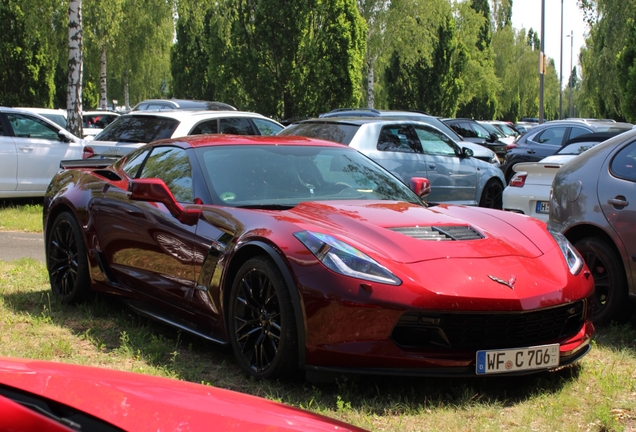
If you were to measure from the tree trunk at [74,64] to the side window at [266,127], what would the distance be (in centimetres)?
579

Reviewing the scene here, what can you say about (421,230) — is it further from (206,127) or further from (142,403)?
(206,127)

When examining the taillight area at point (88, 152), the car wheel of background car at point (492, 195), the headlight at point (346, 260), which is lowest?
the car wheel of background car at point (492, 195)

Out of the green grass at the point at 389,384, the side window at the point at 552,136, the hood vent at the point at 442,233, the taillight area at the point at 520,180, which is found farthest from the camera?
the side window at the point at 552,136

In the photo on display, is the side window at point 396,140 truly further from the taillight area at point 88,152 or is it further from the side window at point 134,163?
the side window at point 134,163

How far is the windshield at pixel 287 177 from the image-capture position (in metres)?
5.28

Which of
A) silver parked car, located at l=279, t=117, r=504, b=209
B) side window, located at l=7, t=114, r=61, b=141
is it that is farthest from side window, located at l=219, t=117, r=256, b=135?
side window, located at l=7, t=114, r=61, b=141

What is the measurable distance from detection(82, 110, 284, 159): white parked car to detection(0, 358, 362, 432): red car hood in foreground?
941 centimetres

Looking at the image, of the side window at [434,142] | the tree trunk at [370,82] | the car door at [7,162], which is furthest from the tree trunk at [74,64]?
the tree trunk at [370,82]

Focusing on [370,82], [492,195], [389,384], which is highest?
[370,82]

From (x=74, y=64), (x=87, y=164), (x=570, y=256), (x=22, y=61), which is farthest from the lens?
(x=22, y=61)

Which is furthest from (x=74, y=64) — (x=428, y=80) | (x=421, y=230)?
(x=428, y=80)

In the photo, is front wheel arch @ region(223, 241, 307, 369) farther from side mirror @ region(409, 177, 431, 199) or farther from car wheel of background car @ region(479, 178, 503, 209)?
car wheel of background car @ region(479, 178, 503, 209)

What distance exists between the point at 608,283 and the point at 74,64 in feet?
46.8

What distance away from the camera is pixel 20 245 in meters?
9.89
